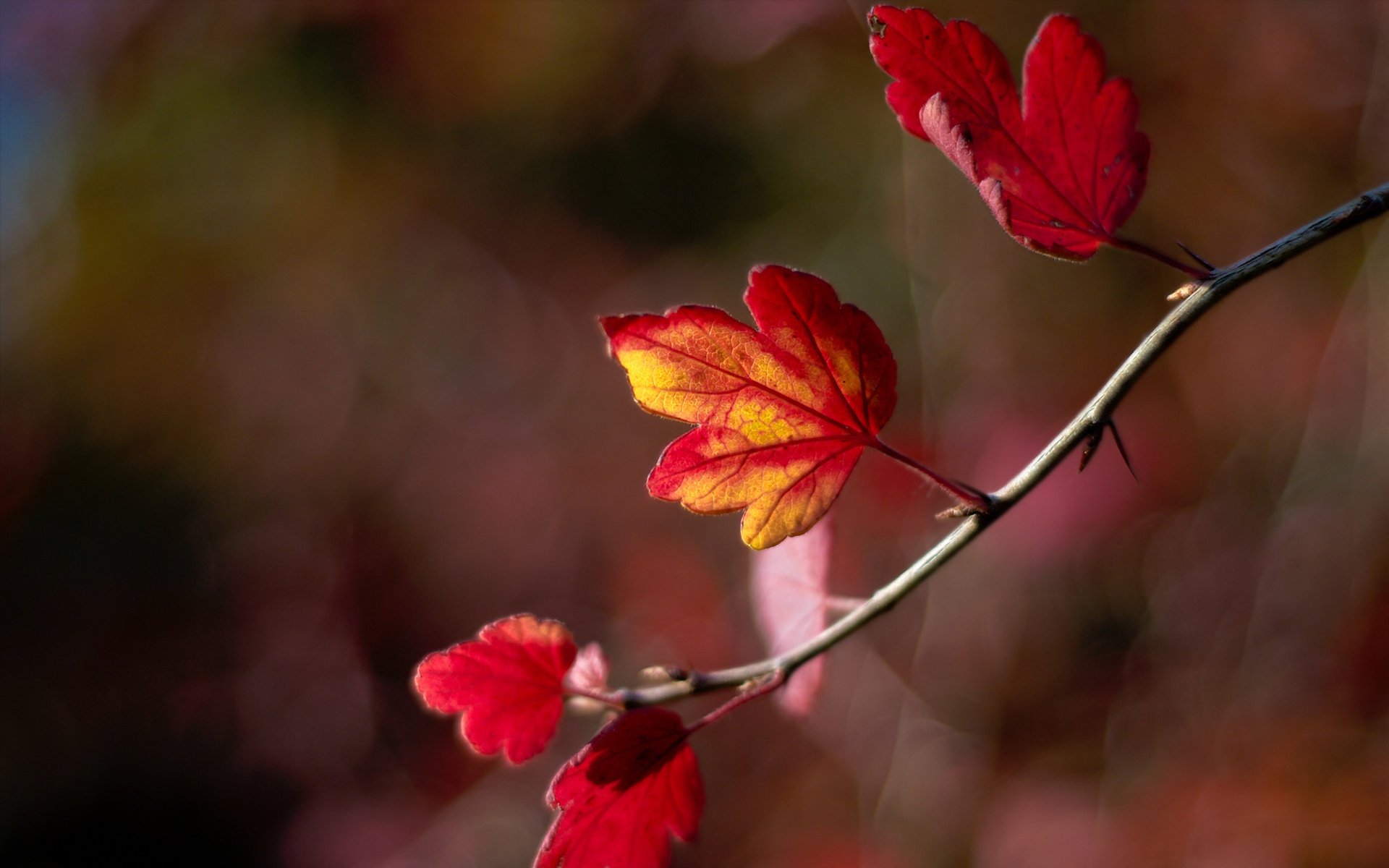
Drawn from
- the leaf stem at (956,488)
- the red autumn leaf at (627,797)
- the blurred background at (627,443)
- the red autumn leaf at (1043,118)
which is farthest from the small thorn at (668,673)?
the blurred background at (627,443)

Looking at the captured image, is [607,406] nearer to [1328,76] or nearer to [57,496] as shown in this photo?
[57,496]

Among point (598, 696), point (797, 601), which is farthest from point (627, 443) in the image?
point (598, 696)

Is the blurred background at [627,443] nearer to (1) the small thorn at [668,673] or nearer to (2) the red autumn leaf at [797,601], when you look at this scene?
(2) the red autumn leaf at [797,601]

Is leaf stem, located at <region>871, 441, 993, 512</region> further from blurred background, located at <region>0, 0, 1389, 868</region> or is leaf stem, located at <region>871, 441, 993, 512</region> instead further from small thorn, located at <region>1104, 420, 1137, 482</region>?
blurred background, located at <region>0, 0, 1389, 868</region>

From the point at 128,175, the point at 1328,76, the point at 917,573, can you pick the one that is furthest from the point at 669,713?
the point at 128,175

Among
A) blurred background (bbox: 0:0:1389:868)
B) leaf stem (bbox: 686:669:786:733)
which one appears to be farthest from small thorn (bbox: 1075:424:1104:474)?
blurred background (bbox: 0:0:1389:868)
